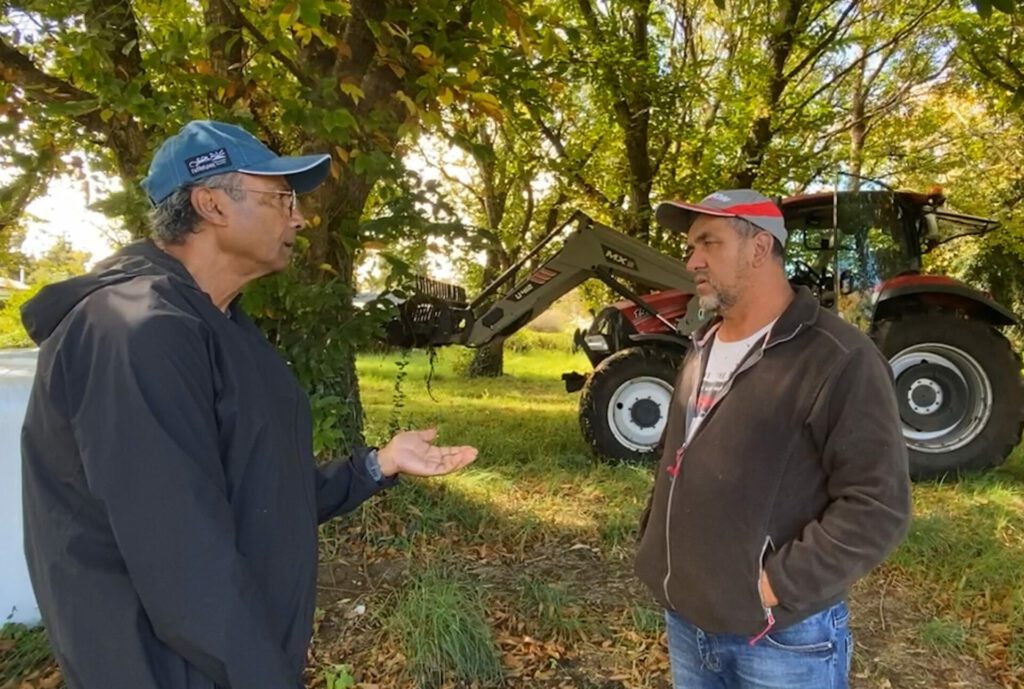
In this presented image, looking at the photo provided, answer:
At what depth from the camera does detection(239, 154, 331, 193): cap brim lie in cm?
155

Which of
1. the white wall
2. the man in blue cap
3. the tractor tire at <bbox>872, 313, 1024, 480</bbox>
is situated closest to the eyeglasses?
the man in blue cap

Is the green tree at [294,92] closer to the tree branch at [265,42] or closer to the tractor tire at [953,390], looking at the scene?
the tree branch at [265,42]

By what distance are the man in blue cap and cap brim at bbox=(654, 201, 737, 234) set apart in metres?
1.11

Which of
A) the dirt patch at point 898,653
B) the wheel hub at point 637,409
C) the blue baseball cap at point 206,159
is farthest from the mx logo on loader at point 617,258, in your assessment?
the blue baseball cap at point 206,159

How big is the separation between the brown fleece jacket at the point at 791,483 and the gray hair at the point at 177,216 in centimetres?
124

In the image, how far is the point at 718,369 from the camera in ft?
6.59

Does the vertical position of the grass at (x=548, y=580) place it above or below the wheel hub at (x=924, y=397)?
below

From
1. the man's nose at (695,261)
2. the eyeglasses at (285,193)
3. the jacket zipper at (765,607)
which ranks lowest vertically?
the jacket zipper at (765,607)

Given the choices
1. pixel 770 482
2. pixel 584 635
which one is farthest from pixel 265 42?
pixel 584 635

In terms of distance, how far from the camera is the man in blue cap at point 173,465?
1195mm

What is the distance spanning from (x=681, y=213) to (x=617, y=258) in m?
4.55

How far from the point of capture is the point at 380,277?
380 centimetres

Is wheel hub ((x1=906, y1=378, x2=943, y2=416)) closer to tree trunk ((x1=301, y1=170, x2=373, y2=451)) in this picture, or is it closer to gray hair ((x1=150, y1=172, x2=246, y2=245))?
tree trunk ((x1=301, y1=170, x2=373, y2=451))

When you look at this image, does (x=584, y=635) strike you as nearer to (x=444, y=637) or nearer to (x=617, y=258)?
(x=444, y=637)
